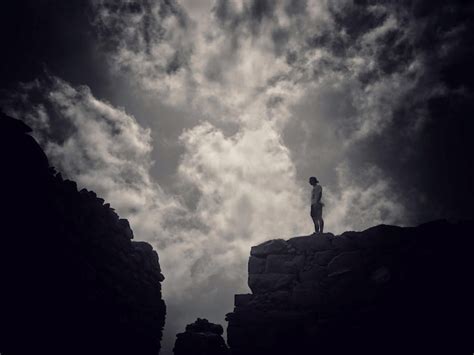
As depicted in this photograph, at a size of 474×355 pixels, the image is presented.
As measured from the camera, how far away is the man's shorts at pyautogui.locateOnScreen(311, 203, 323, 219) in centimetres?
997

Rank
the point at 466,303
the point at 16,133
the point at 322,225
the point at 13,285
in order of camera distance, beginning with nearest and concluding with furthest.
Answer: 1. the point at 466,303
2. the point at 13,285
3. the point at 16,133
4. the point at 322,225

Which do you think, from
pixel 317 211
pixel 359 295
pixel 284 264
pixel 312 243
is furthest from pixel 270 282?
pixel 317 211

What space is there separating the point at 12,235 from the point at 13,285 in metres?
1.34

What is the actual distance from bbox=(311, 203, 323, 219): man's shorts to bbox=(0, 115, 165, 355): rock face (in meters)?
7.42

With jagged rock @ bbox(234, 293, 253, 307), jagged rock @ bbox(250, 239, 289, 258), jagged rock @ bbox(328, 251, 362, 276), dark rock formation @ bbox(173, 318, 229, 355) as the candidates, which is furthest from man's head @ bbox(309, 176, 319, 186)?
dark rock formation @ bbox(173, 318, 229, 355)

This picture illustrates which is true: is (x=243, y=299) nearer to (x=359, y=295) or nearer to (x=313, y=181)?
(x=359, y=295)

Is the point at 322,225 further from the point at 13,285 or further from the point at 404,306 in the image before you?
the point at 13,285

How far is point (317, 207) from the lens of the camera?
10047 mm

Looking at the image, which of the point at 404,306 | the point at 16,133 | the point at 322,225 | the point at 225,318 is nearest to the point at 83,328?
the point at 225,318

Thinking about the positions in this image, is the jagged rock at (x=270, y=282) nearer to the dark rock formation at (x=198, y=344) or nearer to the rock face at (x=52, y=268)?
the dark rock formation at (x=198, y=344)

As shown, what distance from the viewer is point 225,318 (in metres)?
8.24

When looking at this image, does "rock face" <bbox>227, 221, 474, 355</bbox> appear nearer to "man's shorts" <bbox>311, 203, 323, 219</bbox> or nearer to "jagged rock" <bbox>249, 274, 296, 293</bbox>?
"jagged rock" <bbox>249, 274, 296, 293</bbox>

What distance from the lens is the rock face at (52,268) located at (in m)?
7.66

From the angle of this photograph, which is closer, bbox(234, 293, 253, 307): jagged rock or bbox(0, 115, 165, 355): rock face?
bbox(0, 115, 165, 355): rock face
